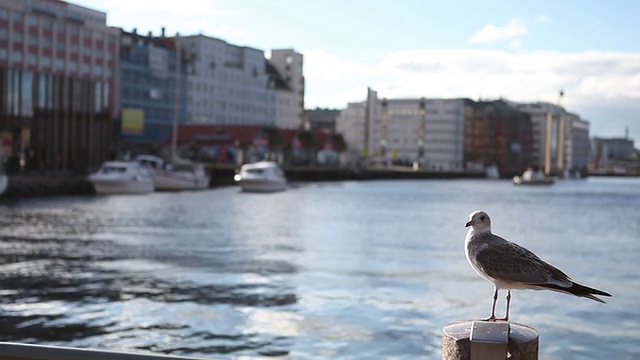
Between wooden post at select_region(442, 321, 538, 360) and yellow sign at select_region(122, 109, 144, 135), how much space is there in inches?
5069

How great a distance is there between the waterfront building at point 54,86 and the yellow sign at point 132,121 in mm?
11790

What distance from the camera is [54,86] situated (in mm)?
106625

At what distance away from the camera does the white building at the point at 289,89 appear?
18525 cm

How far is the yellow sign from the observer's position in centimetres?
12962

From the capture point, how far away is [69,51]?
4309 inches

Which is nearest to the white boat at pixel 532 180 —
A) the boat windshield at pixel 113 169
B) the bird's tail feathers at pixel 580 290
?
the boat windshield at pixel 113 169

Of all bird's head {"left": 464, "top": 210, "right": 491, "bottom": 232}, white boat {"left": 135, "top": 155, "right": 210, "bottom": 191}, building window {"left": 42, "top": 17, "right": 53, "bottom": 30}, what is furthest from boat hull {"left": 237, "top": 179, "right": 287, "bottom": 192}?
bird's head {"left": 464, "top": 210, "right": 491, "bottom": 232}

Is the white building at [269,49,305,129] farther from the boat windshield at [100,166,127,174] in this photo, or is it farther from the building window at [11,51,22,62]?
the boat windshield at [100,166,127,174]

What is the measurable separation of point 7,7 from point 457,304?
9244 centimetres

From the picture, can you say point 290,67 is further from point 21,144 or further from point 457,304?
point 457,304

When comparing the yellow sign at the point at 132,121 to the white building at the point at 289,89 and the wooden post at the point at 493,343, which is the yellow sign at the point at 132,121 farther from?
the wooden post at the point at 493,343

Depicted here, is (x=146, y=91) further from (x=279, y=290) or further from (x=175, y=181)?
(x=279, y=290)

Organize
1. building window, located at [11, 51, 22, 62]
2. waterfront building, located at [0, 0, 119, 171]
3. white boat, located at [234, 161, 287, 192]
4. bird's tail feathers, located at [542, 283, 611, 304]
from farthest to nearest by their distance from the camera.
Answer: building window, located at [11, 51, 22, 62] → waterfront building, located at [0, 0, 119, 171] → white boat, located at [234, 161, 287, 192] → bird's tail feathers, located at [542, 283, 611, 304]

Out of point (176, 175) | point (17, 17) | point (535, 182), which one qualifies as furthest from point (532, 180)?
point (17, 17)
